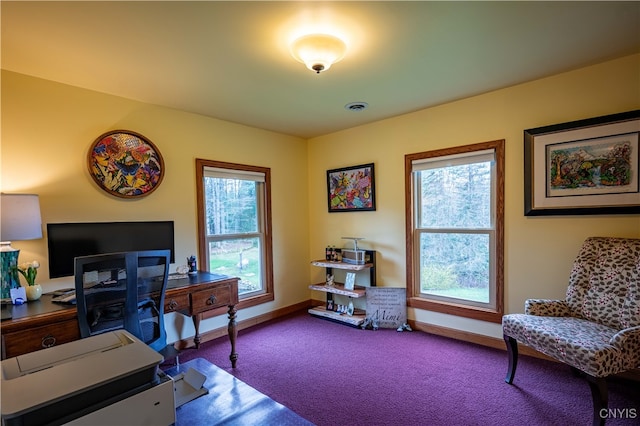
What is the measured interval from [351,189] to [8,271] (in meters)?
3.17

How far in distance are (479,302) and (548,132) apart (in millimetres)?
1662

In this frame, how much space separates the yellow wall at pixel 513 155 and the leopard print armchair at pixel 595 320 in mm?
240

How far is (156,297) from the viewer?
2105 mm

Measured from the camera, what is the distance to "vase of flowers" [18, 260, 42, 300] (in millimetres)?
2064

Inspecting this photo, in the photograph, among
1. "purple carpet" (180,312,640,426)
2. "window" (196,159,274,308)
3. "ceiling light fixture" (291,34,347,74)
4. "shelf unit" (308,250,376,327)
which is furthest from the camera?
"shelf unit" (308,250,376,327)

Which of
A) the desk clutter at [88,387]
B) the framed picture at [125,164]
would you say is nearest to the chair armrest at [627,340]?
the desk clutter at [88,387]

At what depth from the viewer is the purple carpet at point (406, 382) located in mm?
1956

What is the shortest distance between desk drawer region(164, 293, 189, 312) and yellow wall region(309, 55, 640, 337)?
2173mm

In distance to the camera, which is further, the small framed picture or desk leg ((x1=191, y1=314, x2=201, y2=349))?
the small framed picture

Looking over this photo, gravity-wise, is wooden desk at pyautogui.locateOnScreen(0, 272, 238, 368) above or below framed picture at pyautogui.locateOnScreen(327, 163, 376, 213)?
below

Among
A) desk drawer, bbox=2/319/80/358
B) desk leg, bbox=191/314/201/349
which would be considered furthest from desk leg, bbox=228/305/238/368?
desk drawer, bbox=2/319/80/358

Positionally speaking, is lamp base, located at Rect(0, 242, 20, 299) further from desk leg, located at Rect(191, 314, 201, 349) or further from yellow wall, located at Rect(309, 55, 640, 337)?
yellow wall, located at Rect(309, 55, 640, 337)
